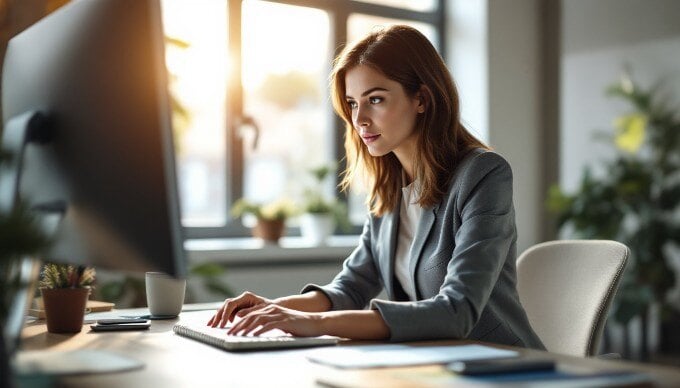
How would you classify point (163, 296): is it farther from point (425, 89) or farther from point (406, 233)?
point (425, 89)

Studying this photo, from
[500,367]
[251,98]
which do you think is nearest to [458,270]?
[500,367]

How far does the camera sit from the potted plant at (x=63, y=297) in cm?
155

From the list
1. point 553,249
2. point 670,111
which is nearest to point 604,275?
point 553,249

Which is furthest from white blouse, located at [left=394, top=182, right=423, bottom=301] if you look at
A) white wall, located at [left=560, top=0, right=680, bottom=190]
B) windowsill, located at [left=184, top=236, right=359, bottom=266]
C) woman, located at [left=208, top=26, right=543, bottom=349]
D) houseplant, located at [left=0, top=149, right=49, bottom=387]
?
white wall, located at [left=560, top=0, right=680, bottom=190]

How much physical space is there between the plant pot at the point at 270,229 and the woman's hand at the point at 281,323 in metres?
2.57

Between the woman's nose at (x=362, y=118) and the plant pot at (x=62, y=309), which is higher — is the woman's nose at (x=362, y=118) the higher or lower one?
the higher one

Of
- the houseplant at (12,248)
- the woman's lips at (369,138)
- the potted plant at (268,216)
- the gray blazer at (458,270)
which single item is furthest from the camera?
the potted plant at (268,216)

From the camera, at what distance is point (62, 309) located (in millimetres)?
1556

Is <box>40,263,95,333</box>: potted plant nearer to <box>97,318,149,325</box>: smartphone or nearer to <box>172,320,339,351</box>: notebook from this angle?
<box>97,318,149,325</box>: smartphone

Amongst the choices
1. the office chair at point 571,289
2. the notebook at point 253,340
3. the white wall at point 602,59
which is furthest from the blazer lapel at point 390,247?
the white wall at point 602,59

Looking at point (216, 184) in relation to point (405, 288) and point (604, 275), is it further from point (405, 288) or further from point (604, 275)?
point (604, 275)

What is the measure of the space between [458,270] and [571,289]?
45 cm

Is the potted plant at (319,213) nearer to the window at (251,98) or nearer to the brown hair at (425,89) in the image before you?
the window at (251,98)

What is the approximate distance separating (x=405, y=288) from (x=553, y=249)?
0.37 meters
